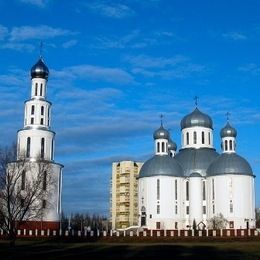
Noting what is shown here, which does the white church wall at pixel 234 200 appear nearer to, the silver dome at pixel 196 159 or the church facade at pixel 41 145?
the silver dome at pixel 196 159

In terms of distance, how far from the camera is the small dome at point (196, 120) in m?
82.3

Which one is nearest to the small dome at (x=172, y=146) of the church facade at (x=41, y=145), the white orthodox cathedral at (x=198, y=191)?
the white orthodox cathedral at (x=198, y=191)

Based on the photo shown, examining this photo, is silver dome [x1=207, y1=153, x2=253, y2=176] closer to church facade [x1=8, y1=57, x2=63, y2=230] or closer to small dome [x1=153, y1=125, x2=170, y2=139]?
small dome [x1=153, y1=125, x2=170, y2=139]

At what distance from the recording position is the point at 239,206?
237ft

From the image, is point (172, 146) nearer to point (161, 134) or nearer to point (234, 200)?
point (161, 134)

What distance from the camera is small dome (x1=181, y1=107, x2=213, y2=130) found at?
82.3 m

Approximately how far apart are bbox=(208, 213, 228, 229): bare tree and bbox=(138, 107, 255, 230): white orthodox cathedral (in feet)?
1.67

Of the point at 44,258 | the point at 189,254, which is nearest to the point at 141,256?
the point at 189,254

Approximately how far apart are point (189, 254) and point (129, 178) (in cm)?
8681

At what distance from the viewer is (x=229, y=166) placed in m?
72.9

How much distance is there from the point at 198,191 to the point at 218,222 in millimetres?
5485

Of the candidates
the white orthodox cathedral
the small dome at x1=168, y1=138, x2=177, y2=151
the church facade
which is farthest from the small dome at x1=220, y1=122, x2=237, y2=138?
the church facade

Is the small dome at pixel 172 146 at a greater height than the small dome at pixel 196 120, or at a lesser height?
lesser

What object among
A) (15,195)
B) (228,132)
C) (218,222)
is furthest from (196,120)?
(15,195)
